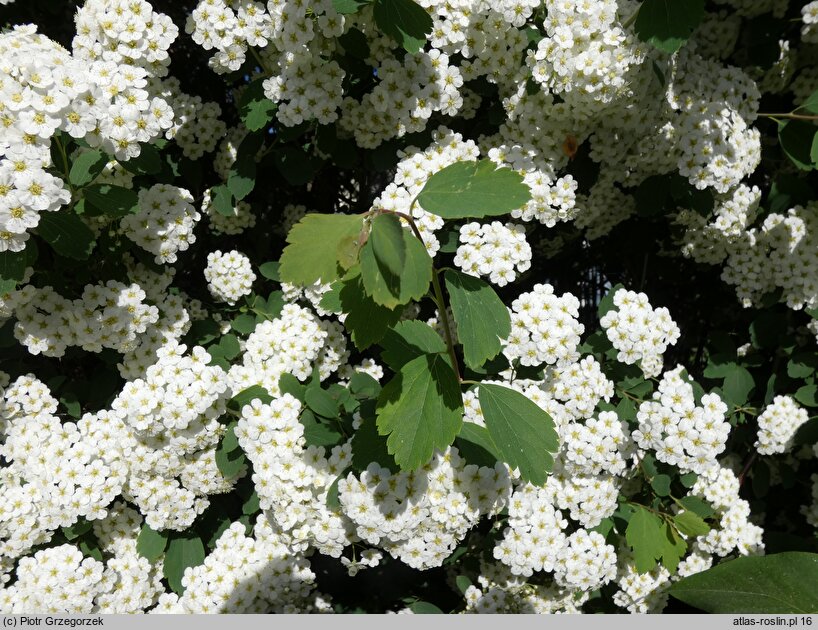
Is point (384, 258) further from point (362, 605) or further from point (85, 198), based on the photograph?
point (362, 605)

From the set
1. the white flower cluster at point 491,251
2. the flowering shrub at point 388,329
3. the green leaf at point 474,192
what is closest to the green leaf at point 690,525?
the flowering shrub at point 388,329

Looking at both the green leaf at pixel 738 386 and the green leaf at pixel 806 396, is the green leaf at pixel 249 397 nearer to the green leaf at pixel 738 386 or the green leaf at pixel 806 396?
the green leaf at pixel 738 386

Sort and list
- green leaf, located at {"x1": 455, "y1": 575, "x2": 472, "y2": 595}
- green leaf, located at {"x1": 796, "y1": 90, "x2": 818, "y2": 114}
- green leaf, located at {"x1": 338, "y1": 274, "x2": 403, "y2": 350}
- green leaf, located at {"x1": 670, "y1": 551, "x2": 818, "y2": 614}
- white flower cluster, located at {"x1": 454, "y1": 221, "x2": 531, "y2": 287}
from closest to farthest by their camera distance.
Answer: green leaf, located at {"x1": 670, "y1": 551, "x2": 818, "y2": 614} < green leaf, located at {"x1": 338, "y1": 274, "x2": 403, "y2": 350} < white flower cluster, located at {"x1": 454, "y1": 221, "x2": 531, "y2": 287} < green leaf, located at {"x1": 796, "y1": 90, "x2": 818, "y2": 114} < green leaf, located at {"x1": 455, "y1": 575, "x2": 472, "y2": 595}

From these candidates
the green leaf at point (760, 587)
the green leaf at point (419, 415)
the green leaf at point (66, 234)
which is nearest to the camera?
the green leaf at point (760, 587)

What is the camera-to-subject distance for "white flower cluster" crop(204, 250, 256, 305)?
7.75 ft

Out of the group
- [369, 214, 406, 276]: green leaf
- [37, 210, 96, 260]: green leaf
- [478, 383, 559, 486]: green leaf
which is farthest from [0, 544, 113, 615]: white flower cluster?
[369, 214, 406, 276]: green leaf

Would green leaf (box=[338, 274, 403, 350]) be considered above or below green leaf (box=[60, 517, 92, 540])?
above

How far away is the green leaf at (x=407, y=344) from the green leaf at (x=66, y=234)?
1025mm

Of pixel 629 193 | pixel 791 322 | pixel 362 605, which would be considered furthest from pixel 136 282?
pixel 791 322

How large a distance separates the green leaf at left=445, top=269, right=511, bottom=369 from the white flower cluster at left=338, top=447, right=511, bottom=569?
1.78 feet

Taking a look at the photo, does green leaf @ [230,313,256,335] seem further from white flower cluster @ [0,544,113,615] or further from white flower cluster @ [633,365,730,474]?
white flower cluster @ [633,365,730,474]

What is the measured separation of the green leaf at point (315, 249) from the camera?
3.33 ft

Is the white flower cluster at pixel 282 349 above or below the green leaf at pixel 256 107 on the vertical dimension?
below

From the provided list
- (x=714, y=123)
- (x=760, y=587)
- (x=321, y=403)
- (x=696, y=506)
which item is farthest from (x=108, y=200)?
(x=696, y=506)
